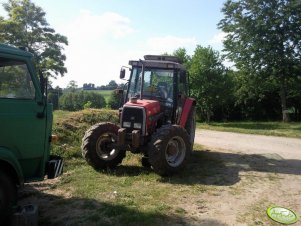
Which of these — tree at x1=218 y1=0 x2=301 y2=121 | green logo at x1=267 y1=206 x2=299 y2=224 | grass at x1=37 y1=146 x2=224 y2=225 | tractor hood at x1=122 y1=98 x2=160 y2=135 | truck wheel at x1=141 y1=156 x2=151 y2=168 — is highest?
tree at x1=218 y1=0 x2=301 y2=121

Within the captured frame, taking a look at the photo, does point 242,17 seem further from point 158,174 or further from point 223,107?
point 158,174

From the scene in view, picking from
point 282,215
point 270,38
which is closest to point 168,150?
point 282,215

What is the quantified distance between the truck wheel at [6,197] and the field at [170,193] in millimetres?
728

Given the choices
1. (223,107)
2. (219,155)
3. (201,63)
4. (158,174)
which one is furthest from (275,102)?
(158,174)

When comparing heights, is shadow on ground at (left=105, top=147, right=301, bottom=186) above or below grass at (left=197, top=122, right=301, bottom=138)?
below

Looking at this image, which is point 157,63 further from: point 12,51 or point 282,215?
A: point 282,215

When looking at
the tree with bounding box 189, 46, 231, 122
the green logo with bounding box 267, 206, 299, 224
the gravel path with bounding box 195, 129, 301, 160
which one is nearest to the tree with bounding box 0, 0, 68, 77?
the tree with bounding box 189, 46, 231, 122

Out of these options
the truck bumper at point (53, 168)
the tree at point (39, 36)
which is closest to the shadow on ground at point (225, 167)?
the truck bumper at point (53, 168)

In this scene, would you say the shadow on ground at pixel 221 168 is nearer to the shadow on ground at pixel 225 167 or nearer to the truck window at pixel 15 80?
the shadow on ground at pixel 225 167

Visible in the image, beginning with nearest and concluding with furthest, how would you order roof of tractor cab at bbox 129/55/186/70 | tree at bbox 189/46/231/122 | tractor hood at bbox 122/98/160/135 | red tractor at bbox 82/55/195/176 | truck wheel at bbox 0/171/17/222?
1. truck wheel at bbox 0/171/17/222
2. red tractor at bbox 82/55/195/176
3. tractor hood at bbox 122/98/160/135
4. roof of tractor cab at bbox 129/55/186/70
5. tree at bbox 189/46/231/122

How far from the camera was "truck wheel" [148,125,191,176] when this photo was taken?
8.39 metres

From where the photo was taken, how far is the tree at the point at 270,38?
84.5 feet

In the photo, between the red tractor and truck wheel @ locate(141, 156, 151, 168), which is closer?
the red tractor

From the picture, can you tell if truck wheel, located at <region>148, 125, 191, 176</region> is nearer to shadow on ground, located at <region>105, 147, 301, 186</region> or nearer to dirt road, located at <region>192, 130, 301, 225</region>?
shadow on ground, located at <region>105, 147, 301, 186</region>
